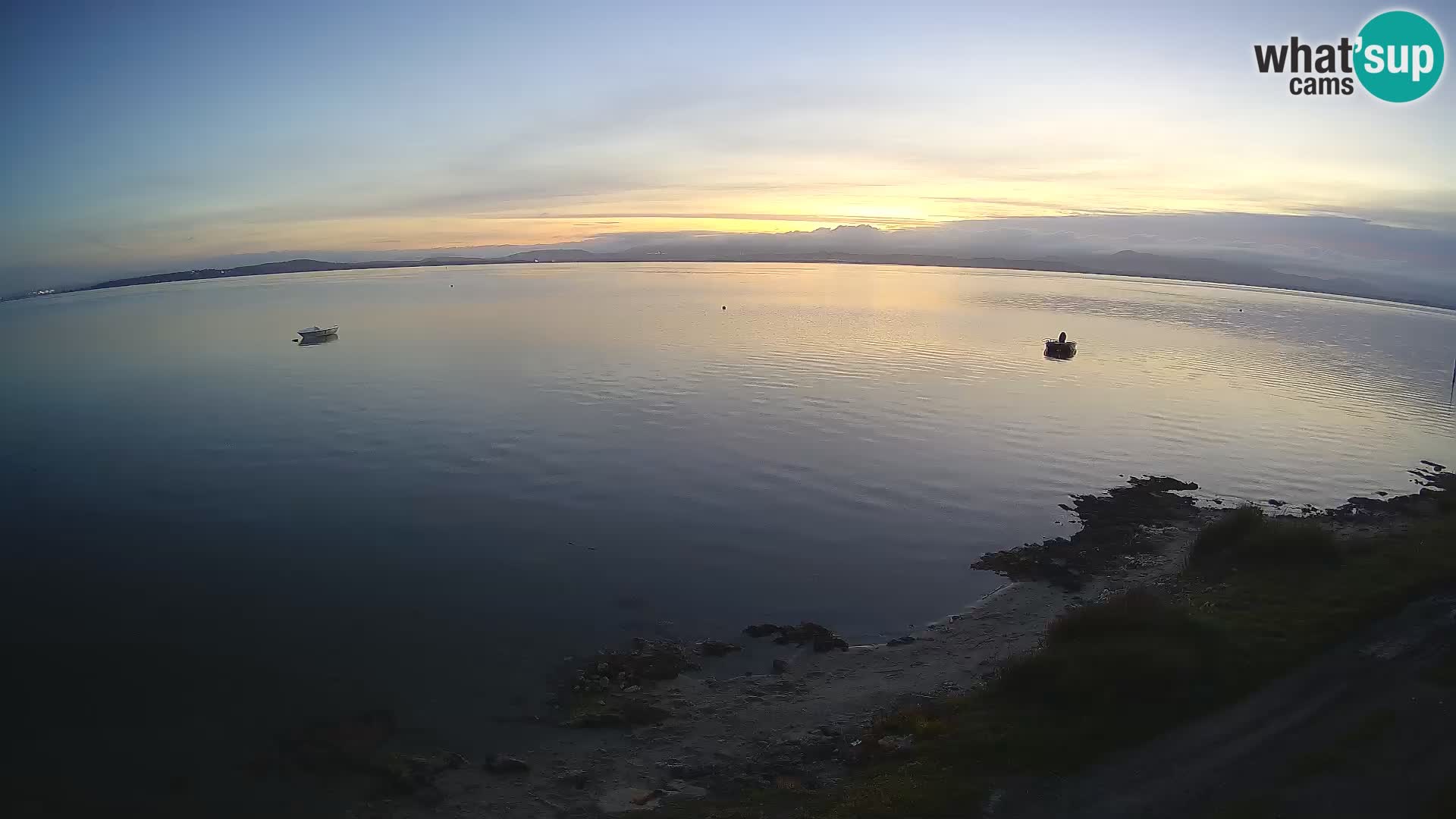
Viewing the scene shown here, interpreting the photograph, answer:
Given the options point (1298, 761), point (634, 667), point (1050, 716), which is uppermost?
point (1298, 761)

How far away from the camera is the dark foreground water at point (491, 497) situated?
1831 cm

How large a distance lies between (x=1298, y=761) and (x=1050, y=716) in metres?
4.02

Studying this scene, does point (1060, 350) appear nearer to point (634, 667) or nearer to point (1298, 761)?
point (634, 667)

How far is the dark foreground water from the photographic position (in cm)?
1831

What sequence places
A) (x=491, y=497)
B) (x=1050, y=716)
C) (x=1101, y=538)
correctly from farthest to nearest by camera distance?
(x=491, y=497) < (x=1101, y=538) < (x=1050, y=716)

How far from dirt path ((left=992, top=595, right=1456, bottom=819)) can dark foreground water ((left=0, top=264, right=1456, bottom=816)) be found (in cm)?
984

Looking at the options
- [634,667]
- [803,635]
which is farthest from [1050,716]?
[634,667]

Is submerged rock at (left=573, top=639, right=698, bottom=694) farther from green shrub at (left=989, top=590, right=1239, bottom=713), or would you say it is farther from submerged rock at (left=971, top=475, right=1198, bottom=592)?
submerged rock at (left=971, top=475, right=1198, bottom=592)

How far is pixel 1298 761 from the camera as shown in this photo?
12.1 m

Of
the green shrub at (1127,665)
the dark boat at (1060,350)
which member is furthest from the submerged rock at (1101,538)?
the dark boat at (1060,350)

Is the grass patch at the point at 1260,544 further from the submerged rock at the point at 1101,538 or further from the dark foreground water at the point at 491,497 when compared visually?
the dark foreground water at the point at 491,497

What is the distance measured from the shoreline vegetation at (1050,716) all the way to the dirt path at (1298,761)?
0.04 m

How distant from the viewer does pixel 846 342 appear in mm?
86125

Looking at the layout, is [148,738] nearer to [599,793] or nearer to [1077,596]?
[599,793]
